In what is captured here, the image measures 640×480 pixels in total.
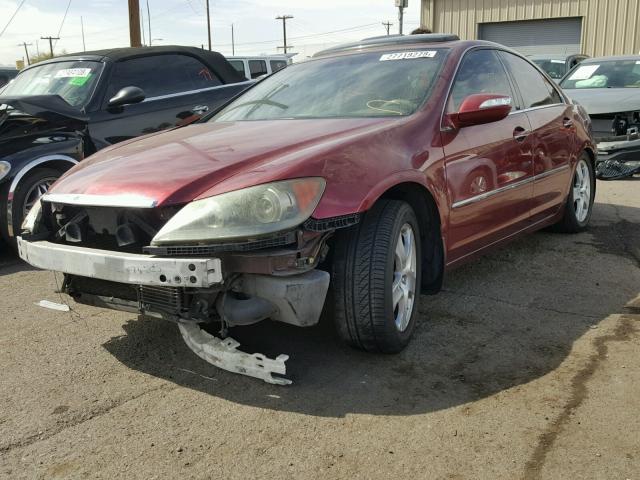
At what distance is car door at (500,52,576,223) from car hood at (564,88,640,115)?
4.50 meters

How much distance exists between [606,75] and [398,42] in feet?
24.0

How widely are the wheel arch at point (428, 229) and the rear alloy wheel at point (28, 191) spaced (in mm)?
3127

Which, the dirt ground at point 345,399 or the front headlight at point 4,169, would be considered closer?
the dirt ground at point 345,399

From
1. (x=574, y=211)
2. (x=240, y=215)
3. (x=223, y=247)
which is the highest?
(x=240, y=215)

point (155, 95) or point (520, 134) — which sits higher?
point (155, 95)

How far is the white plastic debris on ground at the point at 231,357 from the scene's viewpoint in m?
2.90

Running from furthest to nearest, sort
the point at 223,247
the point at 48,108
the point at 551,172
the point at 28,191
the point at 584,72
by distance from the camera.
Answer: the point at 584,72 < the point at 48,108 < the point at 28,191 < the point at 551,172 < the point at 223,247

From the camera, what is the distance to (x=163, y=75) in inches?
267

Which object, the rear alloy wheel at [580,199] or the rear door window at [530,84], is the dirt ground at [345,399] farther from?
the rear door window at [530,84]

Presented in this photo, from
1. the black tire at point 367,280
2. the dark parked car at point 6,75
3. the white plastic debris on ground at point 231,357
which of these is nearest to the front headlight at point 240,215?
the black tire at point 367,280

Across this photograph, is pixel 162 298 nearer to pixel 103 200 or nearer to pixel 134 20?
pixel 103 200

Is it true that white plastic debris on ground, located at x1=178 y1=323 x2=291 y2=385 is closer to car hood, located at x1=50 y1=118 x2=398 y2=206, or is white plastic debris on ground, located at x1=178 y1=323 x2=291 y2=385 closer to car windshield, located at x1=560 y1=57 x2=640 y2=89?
car hood, located at x1=50 y1=118 x2=398 y2=206

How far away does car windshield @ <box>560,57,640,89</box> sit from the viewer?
10172 mm

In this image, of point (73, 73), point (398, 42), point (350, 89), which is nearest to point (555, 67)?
point (73, 73)
